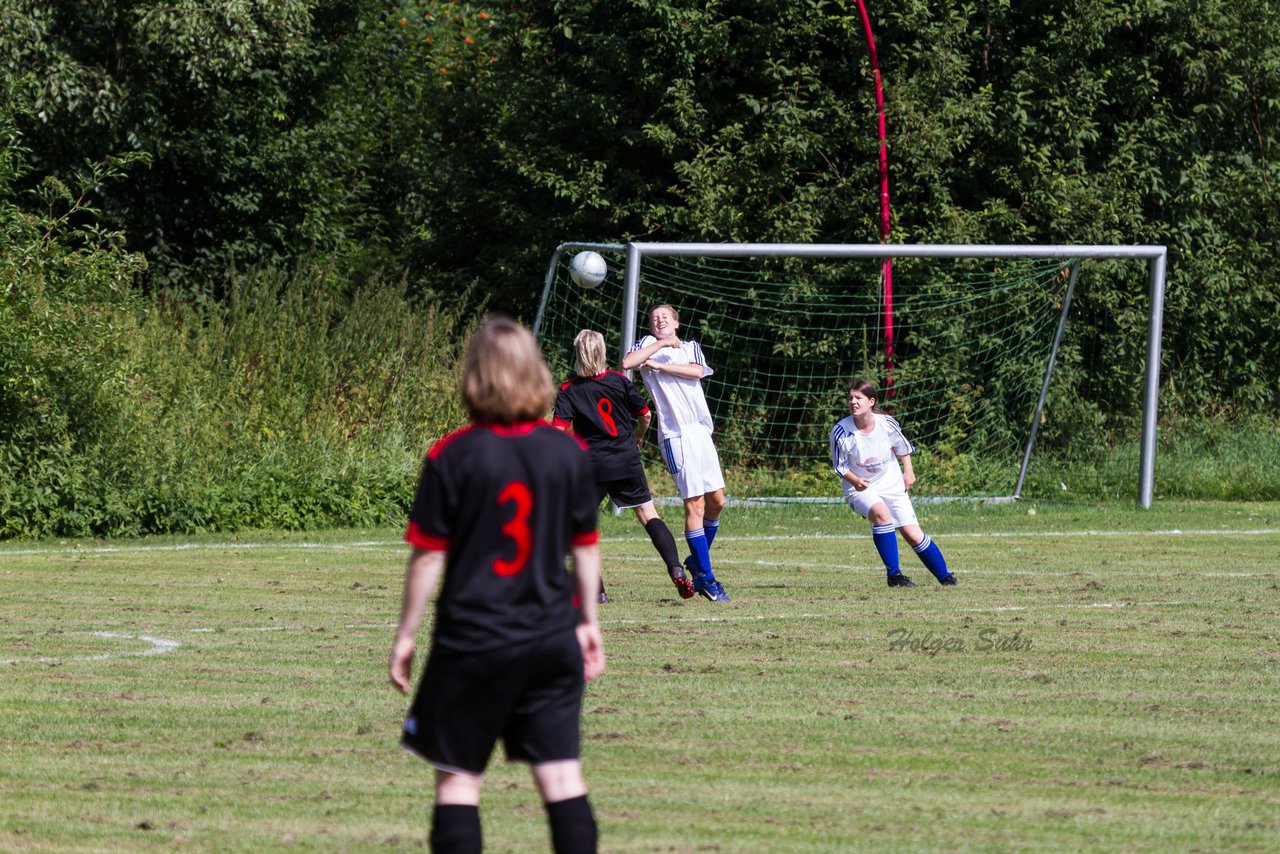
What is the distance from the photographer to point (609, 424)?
439 inches

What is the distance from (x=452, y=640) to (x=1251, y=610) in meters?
7.72

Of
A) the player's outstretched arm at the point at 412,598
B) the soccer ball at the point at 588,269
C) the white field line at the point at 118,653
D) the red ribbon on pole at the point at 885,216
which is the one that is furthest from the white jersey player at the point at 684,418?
the red ribbon on pole at the point at 885,216

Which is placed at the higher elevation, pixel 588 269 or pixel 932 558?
pixel 588 269

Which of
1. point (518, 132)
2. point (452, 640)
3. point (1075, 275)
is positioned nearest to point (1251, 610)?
point (452, 640)

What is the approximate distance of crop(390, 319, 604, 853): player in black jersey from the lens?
4.13 meters

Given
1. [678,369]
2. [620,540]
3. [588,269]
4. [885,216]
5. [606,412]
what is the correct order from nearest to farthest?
[606,412] → [678,369] → [620,540] → [588,269] → [885,216]

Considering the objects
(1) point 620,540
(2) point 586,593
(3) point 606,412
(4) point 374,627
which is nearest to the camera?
(2) point 586,593

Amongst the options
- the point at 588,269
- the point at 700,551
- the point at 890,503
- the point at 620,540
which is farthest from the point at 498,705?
the point at 588,269

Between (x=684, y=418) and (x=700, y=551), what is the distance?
112cm

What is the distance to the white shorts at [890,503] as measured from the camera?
1212cm

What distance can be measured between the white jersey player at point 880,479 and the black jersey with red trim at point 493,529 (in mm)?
7966

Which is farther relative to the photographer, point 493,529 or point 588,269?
point 588,269

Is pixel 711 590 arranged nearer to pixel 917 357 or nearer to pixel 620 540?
pixel 620 540

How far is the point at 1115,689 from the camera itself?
7.72 meters
